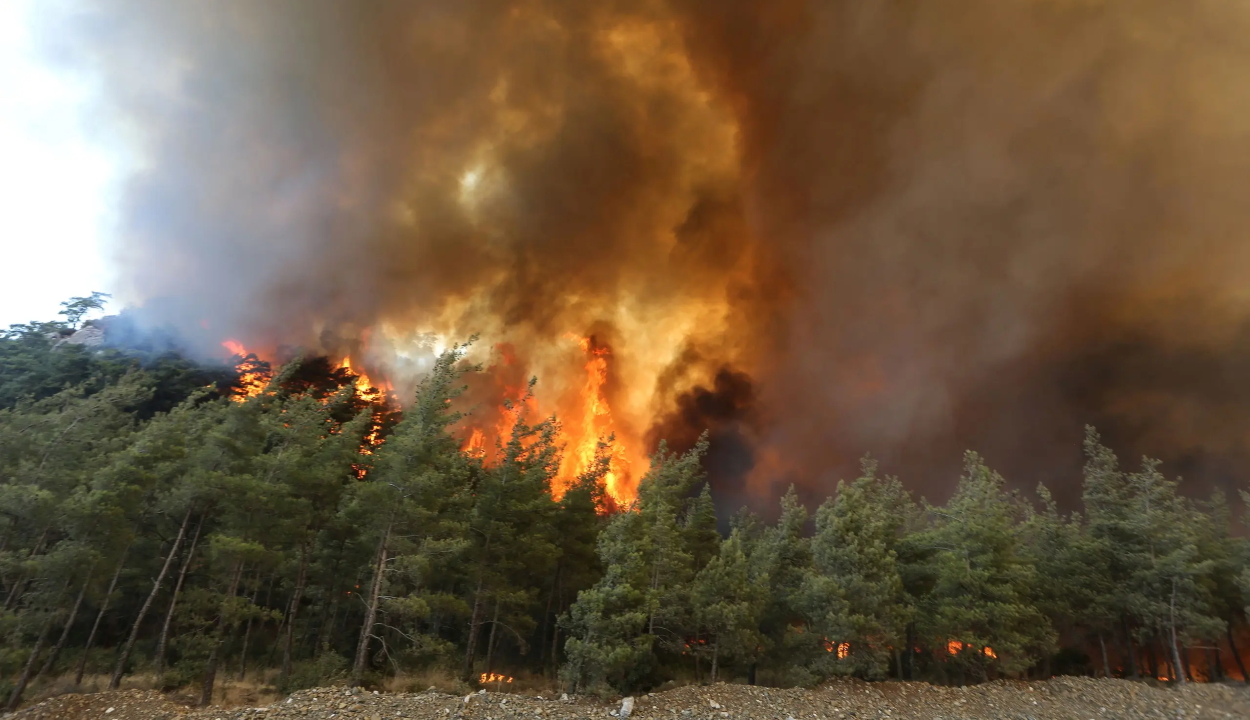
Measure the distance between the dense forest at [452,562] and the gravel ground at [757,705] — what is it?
6.72ft

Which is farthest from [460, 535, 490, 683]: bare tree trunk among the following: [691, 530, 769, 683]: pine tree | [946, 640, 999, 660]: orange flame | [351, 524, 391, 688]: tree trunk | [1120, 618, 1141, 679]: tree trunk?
[1120, 618, 1141, 679]: tree trunk

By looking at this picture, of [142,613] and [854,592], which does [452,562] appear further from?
[854,592]

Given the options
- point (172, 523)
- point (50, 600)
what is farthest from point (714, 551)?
point (50, 600)

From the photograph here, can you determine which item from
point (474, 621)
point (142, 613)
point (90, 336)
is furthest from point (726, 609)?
point (90, 336)

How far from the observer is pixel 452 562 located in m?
28.6

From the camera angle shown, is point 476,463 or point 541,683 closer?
point 541,683

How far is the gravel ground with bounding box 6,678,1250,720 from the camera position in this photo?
17.2 m

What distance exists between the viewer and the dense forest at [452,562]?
72.9ft

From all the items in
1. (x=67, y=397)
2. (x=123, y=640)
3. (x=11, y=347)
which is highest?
Answer: (x=11, y=347)

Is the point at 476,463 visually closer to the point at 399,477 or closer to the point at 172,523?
the point at 399,477

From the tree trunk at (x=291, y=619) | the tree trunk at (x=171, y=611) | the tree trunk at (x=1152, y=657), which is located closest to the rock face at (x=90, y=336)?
the tree trunk at (x=171, y=611)

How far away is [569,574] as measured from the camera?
3612 cm

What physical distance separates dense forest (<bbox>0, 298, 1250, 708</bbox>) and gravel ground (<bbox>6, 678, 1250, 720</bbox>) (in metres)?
2.05

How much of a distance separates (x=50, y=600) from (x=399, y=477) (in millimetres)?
13999
